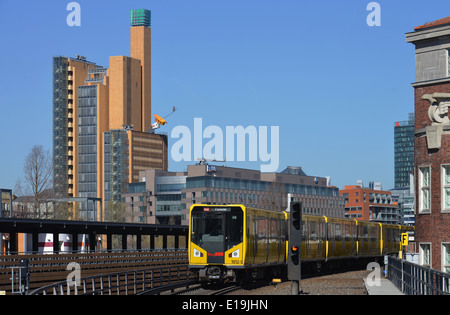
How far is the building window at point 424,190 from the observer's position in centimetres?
3534

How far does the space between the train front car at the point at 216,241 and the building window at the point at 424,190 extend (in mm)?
7598

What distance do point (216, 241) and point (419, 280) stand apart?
44.1ft

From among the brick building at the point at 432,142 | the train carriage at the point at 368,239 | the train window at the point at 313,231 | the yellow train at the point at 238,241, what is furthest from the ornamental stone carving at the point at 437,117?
the train carriage at the point at 368,239

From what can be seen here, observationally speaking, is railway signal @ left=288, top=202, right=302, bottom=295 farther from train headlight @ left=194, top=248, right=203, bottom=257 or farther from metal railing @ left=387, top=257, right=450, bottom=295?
train headlight @ left=194, top=248, right=203, bottom=257

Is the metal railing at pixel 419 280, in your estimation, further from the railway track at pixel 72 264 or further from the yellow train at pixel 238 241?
the railway track at pixel 72 264

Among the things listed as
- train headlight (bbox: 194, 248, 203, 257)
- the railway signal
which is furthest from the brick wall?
the railway signal

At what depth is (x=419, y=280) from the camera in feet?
79.9

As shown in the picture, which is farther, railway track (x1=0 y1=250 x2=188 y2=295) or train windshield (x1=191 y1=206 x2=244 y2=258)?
train windshield (x1=191 y1=206 x2=244 y2=258)

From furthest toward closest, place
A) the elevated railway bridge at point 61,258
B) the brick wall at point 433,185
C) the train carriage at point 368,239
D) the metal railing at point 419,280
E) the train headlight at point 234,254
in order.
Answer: the train carriage at point 368,239 → the train headlight at point 234,254 → the brick wall at point 433,185 → the elevated railway bridge at point 61,258 → the metal railing at point 419,280

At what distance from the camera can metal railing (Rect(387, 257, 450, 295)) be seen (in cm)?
1911

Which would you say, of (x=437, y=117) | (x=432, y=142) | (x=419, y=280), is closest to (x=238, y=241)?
(x=432, y=142)

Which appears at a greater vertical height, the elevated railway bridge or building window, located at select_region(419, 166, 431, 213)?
building window, located at select_region(419, 166, 431, 213)
